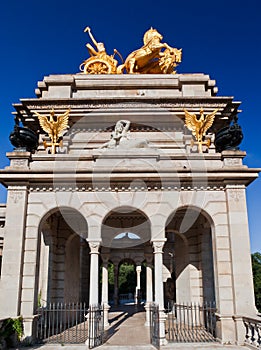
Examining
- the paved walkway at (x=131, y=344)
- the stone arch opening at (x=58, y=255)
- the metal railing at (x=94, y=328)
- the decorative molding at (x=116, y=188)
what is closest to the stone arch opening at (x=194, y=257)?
the decorative molding at (x=116, y=188)

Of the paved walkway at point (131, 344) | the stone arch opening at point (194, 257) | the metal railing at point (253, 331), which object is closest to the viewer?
the metal railing at point (253, 331)

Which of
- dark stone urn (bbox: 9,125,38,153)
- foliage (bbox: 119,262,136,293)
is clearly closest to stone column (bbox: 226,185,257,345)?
dark stone urn (bbox: 9,125,38,153)

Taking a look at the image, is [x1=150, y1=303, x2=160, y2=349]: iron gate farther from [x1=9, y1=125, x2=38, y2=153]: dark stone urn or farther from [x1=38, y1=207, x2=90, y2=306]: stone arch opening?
[x1=9, y1=125, x2=38, y2=153]: dark stone urn

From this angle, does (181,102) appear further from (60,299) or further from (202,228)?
(60,299)

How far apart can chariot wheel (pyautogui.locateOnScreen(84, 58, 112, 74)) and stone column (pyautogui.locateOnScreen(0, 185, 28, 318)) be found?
13.6m

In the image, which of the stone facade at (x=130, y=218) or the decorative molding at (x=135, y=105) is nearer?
the stone facade at (x=130, y=218)

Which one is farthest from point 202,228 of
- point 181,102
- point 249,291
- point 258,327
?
point 181,102

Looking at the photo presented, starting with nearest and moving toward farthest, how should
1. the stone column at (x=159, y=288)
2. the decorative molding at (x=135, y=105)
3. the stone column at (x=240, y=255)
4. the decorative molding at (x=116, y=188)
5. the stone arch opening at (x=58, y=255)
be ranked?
the stone column at (x=159, y=288)
the stone column at (x=240, y=255)
the decorative molding at (x=116, y=188)
the stone arch opening at (x=58, y=255)
the decorative molding at (x=135, y=105)

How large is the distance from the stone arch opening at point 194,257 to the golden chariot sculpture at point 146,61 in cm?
1231

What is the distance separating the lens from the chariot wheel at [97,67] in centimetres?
2425

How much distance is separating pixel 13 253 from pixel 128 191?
4989mm

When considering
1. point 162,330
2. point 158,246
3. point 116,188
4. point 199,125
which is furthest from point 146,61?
point 162,330

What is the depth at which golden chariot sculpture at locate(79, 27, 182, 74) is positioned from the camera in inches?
944

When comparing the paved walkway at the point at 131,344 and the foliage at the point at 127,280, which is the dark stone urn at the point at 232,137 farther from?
the foliage at the point at 127,280
